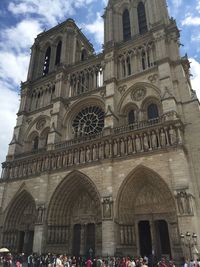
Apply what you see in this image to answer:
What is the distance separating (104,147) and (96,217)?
4518 mm

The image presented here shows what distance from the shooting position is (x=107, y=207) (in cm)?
1445

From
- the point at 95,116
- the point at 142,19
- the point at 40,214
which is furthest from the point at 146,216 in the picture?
the point at 142,19

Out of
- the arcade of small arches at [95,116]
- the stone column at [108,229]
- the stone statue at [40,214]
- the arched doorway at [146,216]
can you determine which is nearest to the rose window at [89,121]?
the arcade of small arches at [95,116]

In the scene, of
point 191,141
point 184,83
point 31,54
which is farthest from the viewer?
point 31,54

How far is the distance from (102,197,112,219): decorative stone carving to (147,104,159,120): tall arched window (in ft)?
21.8

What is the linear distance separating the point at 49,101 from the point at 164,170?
13.7 m

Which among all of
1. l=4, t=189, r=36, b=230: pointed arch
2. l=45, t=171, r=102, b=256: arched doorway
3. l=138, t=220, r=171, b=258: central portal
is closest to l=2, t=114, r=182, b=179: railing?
l=45, t=171, r=102, b=256: arched doorway

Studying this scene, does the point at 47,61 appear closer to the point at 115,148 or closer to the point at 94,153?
the point at 94,153

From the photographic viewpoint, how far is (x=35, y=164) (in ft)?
63.4

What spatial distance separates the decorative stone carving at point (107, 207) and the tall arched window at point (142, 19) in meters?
15.3

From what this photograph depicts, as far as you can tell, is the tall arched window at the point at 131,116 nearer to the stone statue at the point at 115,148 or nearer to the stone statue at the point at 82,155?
the stone statue at the point at 115,148

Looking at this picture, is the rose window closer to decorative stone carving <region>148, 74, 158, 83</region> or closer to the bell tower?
decorative stone carving <region>148, 74, 158, 83</region>

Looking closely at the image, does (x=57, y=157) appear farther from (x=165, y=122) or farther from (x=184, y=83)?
(x=184, y=83)

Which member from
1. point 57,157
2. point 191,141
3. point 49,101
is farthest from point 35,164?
point 191,141
